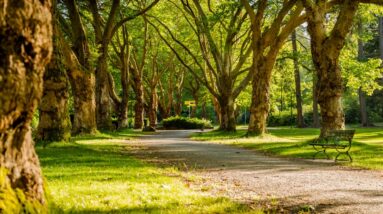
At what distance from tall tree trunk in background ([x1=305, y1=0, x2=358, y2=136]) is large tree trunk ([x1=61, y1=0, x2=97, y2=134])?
35.8 feet

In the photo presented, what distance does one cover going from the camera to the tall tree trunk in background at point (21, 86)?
13.6 ft

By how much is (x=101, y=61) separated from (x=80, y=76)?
4990 millimetres

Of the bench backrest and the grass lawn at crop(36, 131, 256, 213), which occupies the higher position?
the bench backrest

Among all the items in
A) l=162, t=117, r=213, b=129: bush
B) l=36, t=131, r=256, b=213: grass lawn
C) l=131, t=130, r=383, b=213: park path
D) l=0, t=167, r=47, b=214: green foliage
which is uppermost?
l=162, t=117, r=213, b=129: bush

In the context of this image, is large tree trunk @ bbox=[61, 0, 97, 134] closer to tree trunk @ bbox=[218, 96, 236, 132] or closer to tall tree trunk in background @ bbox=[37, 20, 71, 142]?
tall tree trunk in background @ bbox=[37, 20, 71, 142]

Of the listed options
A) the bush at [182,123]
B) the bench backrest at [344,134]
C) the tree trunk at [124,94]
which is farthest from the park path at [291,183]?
the bush at [182,123]

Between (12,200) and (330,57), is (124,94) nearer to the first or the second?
(330,57)

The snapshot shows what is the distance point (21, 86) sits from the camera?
423 cm

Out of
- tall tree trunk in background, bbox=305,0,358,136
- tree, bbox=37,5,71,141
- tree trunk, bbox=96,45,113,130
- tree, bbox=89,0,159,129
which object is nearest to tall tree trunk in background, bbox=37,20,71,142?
tree, bbox=37,5,71,141

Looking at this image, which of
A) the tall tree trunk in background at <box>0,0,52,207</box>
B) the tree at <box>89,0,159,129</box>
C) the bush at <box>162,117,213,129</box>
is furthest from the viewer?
the bush at <box>162,117,213,129</box>

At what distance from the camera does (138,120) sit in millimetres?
46781

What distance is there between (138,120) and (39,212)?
42237 millimetres

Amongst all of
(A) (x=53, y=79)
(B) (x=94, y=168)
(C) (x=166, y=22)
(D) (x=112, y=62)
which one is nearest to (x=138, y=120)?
(D) (x=112, y=62)

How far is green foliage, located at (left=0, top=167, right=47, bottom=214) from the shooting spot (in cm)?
425
